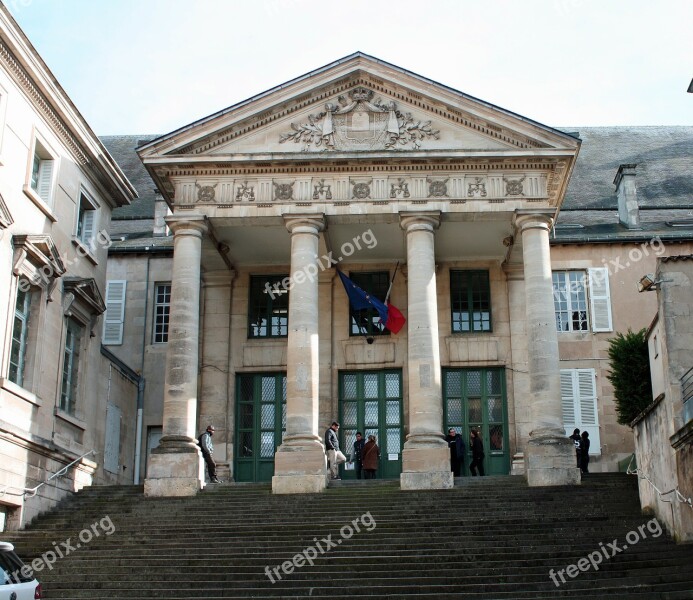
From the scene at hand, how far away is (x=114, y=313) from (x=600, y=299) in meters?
14.7

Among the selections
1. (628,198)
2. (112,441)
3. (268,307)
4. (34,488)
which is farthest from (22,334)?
(628,198)

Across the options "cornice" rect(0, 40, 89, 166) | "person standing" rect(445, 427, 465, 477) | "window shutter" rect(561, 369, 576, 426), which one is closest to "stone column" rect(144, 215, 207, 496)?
"cornice" rect(0, 40, 89, 166)

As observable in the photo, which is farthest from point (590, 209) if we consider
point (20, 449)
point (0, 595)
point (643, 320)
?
point (0, 595)

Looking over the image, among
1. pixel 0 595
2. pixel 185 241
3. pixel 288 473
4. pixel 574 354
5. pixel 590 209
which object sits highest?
pixel 590 209

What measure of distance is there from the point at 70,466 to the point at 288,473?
519 centimetres

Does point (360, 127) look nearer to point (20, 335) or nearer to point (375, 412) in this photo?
point (375, 412)

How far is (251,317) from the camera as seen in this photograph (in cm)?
2848

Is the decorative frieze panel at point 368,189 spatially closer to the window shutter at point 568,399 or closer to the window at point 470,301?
the window at point 470,301

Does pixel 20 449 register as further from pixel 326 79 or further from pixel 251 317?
pixel 326 79

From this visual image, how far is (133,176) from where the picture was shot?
3606 centimetres

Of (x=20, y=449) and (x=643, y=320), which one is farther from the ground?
(x=643, y=320)

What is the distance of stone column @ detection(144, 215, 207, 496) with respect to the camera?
22.0m

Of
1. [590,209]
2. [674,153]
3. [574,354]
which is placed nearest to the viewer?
[574,354]

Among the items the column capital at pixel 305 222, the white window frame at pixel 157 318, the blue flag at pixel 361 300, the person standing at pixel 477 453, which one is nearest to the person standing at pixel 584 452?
the person standing at pixel 477 453
